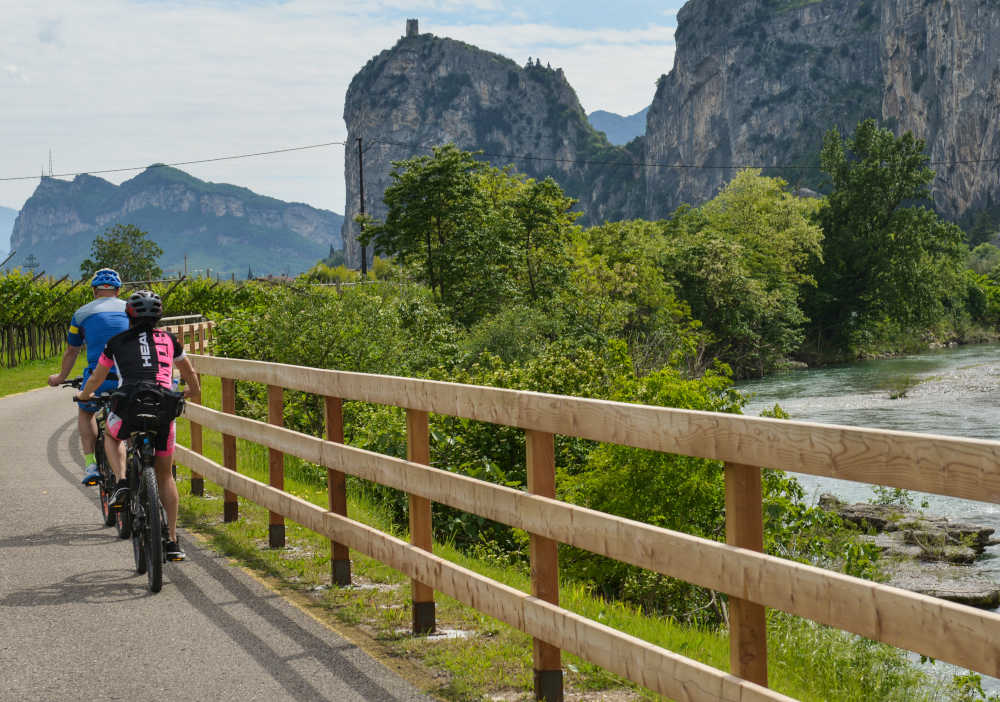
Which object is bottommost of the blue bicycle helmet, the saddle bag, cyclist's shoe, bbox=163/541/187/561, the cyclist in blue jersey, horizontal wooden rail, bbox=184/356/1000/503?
cyclist's shoe, bbox=163/541/187/561

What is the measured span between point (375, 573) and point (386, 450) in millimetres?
6438

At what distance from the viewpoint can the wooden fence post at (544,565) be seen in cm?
399

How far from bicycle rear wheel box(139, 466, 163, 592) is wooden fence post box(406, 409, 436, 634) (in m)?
1.73

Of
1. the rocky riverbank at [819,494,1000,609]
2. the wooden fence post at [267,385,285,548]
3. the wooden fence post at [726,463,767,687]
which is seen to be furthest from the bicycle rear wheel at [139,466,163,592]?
the rocky riverbank at [819,494,1000,609]

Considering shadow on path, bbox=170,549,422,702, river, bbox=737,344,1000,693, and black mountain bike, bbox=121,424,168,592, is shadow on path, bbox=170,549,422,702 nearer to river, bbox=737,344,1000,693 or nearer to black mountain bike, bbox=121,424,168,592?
black mountain bike, bbox=121,424,168,592

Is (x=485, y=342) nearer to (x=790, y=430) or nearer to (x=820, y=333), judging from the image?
(x=790, y=430)

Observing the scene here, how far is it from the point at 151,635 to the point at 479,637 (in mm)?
1648

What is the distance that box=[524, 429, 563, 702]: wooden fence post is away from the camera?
3.99m

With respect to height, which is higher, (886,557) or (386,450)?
(386,450)

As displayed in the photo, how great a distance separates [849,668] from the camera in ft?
23.9

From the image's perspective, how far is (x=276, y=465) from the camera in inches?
276

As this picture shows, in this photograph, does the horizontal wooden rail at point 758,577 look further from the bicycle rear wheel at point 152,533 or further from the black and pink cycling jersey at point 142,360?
the black and pink cycling jersey at point 142,360

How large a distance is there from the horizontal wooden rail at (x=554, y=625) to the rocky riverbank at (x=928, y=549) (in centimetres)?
1039

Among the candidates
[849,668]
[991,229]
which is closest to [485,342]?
[849,668]
